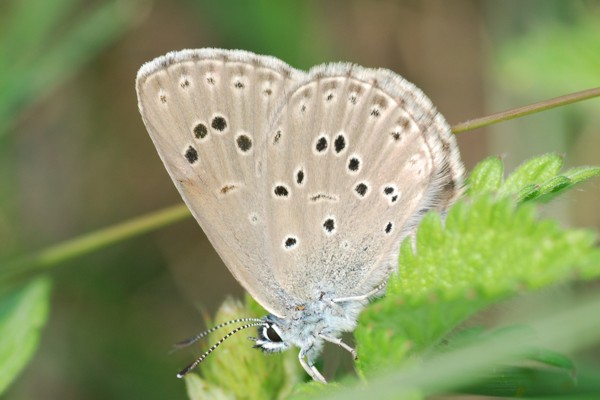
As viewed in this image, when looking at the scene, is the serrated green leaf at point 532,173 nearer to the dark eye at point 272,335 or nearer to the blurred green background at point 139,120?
the dark eye at point 272,335

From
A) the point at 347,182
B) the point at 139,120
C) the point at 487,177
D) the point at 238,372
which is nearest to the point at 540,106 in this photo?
the point at 487,177

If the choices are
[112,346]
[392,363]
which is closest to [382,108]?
[392,363]

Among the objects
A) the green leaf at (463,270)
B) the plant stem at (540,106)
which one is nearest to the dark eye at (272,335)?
the green leaf at (463,270)

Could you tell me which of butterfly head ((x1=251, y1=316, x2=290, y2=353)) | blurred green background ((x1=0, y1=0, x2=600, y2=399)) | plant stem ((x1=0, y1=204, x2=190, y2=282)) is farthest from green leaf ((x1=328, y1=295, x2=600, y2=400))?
blurred green background ((x1=0, y1=0, x2=600, y2=399))

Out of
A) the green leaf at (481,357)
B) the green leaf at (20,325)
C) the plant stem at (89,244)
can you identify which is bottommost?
the green leaf at (481,357)

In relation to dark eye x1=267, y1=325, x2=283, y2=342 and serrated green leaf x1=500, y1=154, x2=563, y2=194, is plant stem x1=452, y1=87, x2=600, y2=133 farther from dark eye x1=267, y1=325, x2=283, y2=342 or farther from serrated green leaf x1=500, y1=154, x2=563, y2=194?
dark eye x1=267, y1=325, x2=283, y2=342

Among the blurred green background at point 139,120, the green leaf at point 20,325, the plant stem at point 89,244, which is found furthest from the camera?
the blurred green background at point 139,120

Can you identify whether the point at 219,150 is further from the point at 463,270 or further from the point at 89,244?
the point at 463,270
